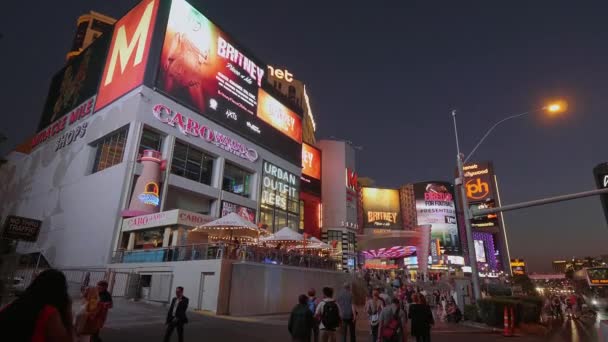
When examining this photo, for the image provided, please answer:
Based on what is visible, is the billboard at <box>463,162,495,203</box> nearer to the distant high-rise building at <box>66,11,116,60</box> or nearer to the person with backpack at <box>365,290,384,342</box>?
the person with backpack at <box>365,290,384,342</box>

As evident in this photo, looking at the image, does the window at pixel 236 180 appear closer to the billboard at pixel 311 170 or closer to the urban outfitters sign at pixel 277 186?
the urban outfitters sign at pixel 277 186

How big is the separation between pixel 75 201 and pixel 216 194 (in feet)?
45.2

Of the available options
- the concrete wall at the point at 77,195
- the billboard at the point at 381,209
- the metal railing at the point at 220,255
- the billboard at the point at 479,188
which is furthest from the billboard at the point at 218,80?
the billboard at the point at 381,209

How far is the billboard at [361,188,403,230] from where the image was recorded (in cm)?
8438

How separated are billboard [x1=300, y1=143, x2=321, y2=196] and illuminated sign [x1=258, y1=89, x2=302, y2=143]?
6.35m

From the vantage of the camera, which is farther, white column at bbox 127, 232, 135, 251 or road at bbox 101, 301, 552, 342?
white column at bbox 127, 232, 135, 251

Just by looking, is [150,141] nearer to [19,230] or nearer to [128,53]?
[128,53]

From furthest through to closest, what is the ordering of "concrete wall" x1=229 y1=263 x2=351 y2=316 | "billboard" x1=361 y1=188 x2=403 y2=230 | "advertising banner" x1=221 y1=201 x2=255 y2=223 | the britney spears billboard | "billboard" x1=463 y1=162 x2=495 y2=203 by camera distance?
1. "billboard" x1=361 y1=188 x2=403 y2=230
2. "billboard" x1=463 y1=162 x2=495 y2=203
3. "advertising banner" x1=221 y1=201 x2=255 y2=223
4. the britney spears billboard
5. "concrete wall" x1=229 y1=263 x2=351 y2=316

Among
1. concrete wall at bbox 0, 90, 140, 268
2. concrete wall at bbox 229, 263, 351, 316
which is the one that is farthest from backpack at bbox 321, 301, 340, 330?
concrete wall at bbox 0, 90, 140, 268

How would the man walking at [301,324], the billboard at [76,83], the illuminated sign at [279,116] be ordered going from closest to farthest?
the man walking at [301,324], the billboard at [76,83], the illuminated sign at [279,116]

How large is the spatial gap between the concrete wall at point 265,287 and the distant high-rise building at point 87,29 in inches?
3769

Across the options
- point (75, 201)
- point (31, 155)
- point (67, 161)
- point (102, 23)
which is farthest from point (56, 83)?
point (102, 23)

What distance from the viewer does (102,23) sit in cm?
9788

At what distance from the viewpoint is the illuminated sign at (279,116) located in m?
50.6
